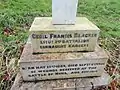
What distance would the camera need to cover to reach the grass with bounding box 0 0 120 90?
296cm

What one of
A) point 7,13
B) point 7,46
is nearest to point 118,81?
point 7,46

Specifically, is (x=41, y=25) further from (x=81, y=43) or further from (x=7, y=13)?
(x=7, y=13)

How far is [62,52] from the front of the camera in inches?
94.2

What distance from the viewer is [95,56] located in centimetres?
236

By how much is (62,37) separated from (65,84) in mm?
515

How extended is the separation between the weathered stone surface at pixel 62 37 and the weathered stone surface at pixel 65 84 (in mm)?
347

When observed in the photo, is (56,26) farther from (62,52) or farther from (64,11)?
(62,52)

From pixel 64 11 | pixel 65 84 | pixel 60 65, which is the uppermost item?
pixel 64 11

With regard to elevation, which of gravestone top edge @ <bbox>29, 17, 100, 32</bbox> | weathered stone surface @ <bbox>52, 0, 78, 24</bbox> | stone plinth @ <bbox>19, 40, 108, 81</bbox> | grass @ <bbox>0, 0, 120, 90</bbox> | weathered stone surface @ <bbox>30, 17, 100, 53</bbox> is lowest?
grass @ <bbox>0, 0, 120, 90</bbox>

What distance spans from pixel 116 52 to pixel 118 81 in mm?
787

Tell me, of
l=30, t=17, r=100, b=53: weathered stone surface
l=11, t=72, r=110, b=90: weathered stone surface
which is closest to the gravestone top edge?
l=30, t=17, r=100, b=53: weathered stone surface

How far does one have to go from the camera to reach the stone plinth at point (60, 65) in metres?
2.27

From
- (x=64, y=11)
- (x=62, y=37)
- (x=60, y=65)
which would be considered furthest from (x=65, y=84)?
(x=64, y=11)

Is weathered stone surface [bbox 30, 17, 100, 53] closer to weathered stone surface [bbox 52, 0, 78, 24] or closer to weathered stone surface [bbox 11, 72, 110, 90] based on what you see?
weathered stone surface [bbox 52, 0, 78, 24]
